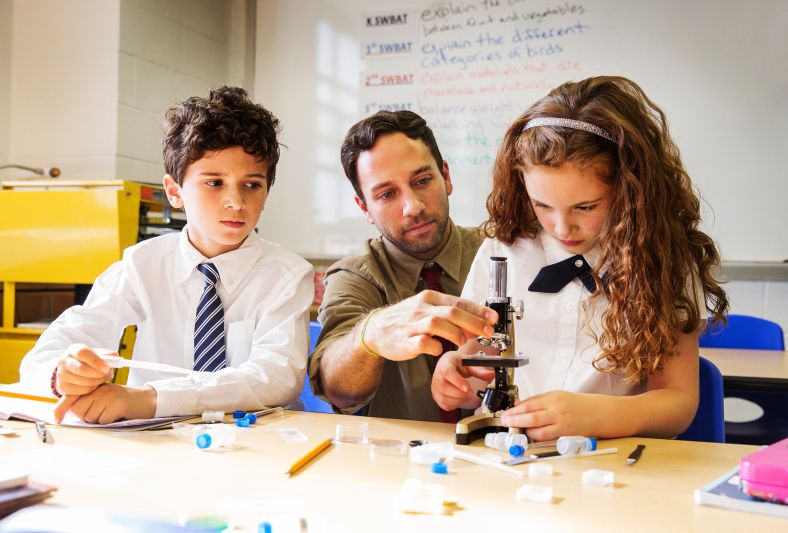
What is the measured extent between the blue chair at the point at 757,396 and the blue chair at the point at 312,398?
1.48m

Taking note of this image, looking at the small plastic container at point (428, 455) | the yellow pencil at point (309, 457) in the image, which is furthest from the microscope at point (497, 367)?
the yellow pencil at point (309, 457)

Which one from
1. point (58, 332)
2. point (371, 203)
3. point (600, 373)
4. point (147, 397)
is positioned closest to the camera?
point (147, 397)

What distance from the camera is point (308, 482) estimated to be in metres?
0.92

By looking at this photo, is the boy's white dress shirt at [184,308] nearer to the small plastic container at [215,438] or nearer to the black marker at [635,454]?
the small plastic container at [215,438]

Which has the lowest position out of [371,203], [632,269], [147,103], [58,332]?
[58,332]

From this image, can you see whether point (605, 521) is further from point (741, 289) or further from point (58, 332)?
point (741, 289)

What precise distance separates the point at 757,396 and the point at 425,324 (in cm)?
184

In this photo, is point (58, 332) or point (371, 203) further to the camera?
point (371, 203)

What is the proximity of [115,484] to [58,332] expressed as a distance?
821mm

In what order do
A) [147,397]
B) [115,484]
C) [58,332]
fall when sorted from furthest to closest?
[58,332]
[147,397]
[115,484]

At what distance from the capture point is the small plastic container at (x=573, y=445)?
108cm

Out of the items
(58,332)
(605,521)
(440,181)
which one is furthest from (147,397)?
(440,181)

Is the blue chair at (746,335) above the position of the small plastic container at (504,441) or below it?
above

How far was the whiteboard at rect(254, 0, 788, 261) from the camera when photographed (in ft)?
11.3
